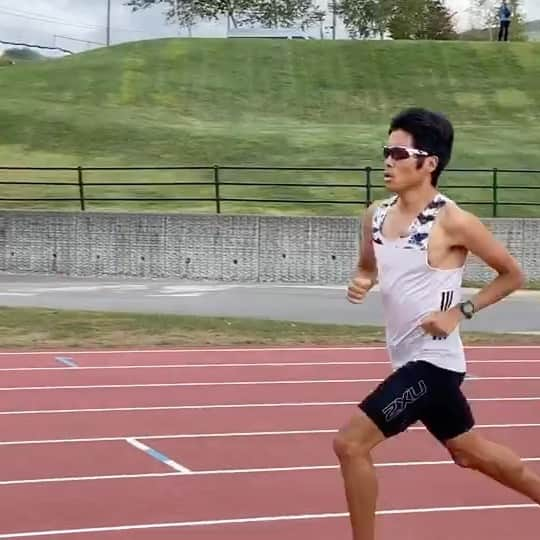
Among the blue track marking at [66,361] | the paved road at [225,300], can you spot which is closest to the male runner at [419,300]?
the blue track marking at [66,361]

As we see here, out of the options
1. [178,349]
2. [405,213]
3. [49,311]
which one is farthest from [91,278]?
[405,213]

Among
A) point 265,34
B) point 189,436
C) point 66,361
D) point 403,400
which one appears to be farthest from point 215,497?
point 265,34

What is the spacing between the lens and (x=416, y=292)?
4.75m

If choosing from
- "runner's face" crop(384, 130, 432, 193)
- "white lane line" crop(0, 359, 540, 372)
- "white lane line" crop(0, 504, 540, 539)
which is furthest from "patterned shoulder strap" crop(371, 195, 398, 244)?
"white lane line" crop(0, 359, 540, 372)

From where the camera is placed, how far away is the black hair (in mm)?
4824

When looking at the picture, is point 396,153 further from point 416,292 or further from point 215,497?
point 215,497

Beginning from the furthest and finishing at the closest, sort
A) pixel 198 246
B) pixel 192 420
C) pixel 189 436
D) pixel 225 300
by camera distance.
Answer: pixel 198 246
pixel 225 300
pixel 192 420
pixel 189 436

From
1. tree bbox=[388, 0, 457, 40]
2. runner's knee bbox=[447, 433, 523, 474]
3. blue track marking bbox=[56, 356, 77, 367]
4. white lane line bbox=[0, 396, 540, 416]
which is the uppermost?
tree bbox=[388, 0, 457, 40]

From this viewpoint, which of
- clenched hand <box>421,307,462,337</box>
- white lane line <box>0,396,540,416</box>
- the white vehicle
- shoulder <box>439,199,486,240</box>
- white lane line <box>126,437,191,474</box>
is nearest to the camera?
clenched hand <box>421,307,462,337</box>

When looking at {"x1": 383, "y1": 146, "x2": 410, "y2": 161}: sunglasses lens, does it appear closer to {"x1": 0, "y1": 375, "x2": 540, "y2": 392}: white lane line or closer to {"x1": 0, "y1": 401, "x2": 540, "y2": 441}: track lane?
{"x1": 0, "y1": 401, "x2": 540, "y2": 441}: track lane

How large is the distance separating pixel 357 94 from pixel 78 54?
1259cm

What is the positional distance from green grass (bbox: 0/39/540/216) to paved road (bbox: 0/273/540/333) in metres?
5.13

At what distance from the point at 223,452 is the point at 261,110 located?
3398 centimetres

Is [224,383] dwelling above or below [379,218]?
below
